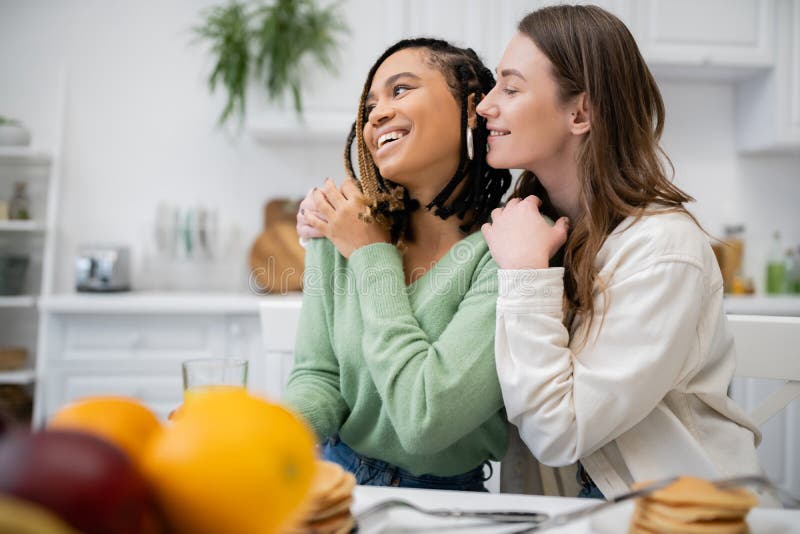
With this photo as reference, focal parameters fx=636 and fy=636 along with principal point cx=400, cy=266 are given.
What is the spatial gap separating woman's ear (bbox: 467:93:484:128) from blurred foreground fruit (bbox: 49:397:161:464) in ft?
2.79

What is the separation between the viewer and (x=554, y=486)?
1098 mm

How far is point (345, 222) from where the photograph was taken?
1.09 m

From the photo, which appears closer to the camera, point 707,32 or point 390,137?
point 390,137

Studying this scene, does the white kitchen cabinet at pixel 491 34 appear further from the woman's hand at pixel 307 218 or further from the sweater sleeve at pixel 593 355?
the sweater sleeve at pixel 593 355

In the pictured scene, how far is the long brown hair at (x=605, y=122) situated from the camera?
100cm

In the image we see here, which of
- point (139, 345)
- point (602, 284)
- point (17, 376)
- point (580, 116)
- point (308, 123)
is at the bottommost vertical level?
point (17, 376)

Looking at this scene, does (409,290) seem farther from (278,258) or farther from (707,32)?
(707,32)

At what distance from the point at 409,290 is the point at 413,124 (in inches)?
11.3

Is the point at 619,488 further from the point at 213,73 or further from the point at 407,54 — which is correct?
the point at 213,73

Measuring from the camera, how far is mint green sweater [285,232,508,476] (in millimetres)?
870

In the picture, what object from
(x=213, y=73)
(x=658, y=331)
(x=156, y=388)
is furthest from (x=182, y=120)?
(x=658, y=331)

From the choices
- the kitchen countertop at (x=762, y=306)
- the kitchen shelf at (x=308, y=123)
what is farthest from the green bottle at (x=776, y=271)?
the kitchen shelf at (x=308, y=123)

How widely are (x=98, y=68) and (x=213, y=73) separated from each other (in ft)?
2.26

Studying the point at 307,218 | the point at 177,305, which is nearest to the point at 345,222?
the point at 307,218
